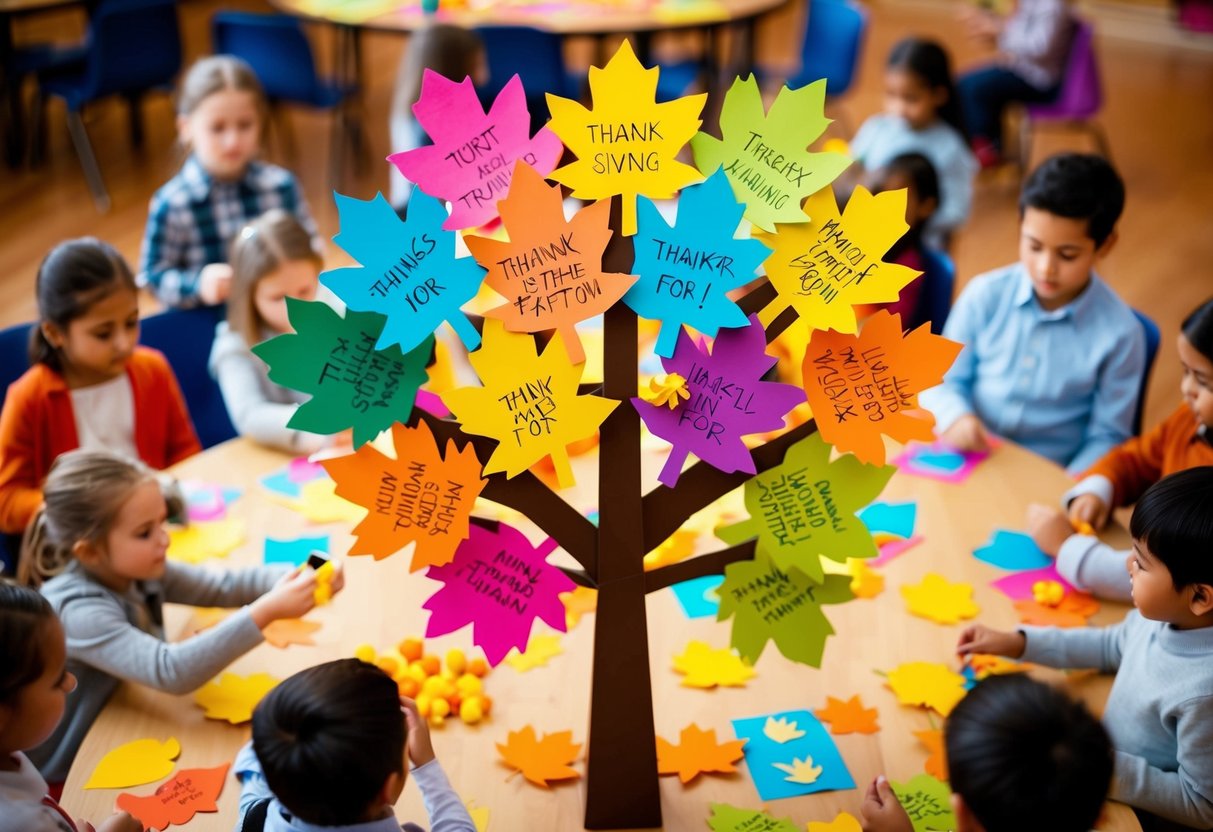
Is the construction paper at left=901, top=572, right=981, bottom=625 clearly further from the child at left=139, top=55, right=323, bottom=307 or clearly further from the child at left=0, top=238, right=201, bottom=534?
the child at left=139, top=55, right=323, bottom=307

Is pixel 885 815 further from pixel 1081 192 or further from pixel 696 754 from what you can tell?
pixel 1081 192

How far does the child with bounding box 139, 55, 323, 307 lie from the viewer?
3062 millimetres

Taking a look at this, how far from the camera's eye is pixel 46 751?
1705mm

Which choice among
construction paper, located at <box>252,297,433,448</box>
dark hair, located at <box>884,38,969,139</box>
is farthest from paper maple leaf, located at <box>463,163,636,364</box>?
dark hair, located at <box>884,38,969,139</box>

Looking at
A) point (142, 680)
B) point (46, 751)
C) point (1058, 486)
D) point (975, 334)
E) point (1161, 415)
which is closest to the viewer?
point (142, 680)

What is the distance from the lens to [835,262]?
1258 millimetres

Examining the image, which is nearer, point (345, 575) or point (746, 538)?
point (746, 538)

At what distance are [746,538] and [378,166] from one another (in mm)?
4403

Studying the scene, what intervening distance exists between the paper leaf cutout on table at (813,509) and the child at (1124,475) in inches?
24.2

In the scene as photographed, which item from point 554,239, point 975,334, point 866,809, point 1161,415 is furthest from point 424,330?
point 1161,415

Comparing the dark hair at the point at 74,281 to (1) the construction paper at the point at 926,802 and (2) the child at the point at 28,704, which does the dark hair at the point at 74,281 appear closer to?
(2) the child at the point at 28,704

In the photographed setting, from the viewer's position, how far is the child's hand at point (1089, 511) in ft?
6.34

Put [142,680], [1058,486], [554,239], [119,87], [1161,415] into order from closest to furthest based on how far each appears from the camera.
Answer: [554,239]
[142,680]
[1058,486]
[1161,415]
[119,87]

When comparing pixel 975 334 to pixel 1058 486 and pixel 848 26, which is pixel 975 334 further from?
pixel 848 26
